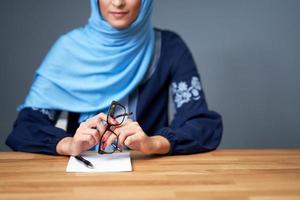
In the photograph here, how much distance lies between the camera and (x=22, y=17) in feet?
7.95

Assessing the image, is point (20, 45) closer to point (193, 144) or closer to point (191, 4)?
point (191, 4)

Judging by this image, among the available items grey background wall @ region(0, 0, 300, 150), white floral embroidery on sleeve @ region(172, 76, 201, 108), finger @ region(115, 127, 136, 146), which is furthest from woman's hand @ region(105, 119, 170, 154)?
grey background wall @ region(0, 0, 300, 150)

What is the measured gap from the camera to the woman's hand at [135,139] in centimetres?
119

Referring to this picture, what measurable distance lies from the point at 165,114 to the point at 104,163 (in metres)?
0.56

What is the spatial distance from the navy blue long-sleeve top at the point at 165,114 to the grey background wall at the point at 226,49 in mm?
849

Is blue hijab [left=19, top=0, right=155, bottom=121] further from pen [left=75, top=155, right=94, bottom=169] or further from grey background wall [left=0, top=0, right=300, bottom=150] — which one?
grey background wall [left=0, top=0, right=300, bottom=150]

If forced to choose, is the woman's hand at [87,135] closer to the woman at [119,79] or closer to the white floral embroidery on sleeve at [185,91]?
the woman at [119,79]

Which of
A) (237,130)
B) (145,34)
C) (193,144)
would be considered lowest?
(237,130)

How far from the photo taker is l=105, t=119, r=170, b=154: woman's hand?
3.91ft

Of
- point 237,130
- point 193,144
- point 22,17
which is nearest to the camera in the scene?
point 193,144

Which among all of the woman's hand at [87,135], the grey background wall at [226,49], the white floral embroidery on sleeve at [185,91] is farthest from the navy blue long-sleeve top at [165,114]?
the grey background wall at [226,49]

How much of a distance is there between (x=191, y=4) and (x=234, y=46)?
1.13 feet

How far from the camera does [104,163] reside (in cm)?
116

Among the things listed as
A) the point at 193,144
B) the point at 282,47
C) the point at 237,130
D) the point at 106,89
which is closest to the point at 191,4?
the point at 282,47
